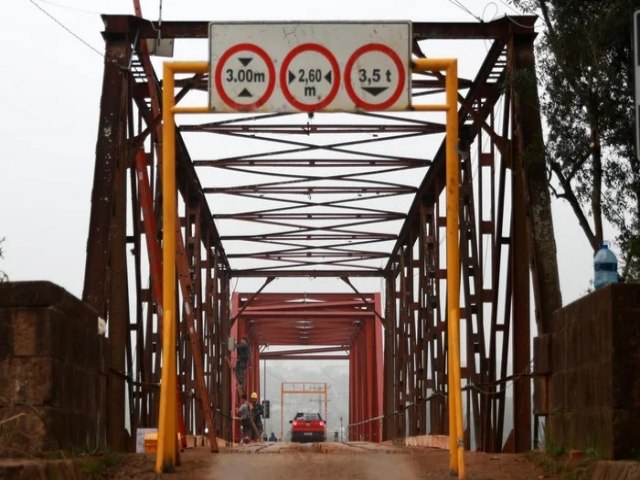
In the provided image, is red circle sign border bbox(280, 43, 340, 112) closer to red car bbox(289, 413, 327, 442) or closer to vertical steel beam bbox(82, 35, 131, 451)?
vertical steel beam bbox(82, 35, 131, 451)

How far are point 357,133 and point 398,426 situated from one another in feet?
49.4

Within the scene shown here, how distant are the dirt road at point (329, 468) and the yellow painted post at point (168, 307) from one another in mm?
233

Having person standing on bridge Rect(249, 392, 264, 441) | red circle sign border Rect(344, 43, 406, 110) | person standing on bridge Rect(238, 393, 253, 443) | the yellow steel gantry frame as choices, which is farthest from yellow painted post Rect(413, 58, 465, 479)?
person standing on bridge Rect(249, 392, 264, 441)

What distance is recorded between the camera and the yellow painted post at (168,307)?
10469mm

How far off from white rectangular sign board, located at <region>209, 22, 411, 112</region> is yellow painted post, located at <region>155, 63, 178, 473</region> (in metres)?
0.59

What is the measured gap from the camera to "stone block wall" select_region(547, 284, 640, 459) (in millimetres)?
9148

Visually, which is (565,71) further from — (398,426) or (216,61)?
(398,426)

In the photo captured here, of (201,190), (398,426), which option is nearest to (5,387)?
(201,190)

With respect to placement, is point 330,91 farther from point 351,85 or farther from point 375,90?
point 375,90

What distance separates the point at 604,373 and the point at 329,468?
3.11m

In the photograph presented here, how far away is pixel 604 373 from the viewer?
9406 millimetres

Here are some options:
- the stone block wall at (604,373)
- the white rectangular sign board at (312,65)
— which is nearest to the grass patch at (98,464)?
the white rectangular sign board at (312,65)

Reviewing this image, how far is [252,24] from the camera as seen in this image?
10438 mm

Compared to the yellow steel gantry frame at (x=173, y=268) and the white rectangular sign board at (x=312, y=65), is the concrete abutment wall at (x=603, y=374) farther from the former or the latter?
the white rectangular sign board at (x=312, y=65)
